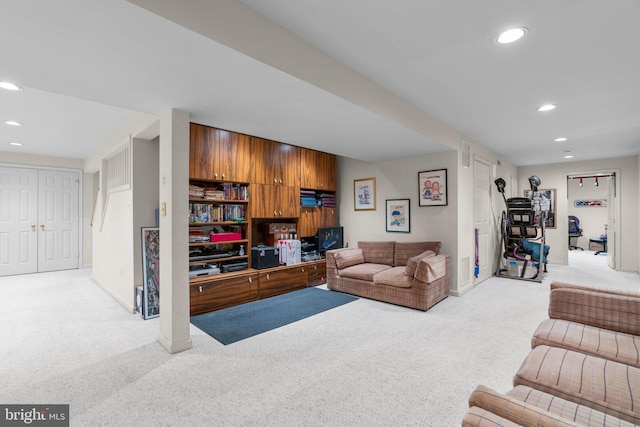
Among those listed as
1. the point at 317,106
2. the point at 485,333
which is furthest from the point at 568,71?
the point at 485,333

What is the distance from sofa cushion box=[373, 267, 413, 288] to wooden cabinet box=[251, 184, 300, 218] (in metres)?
1.75

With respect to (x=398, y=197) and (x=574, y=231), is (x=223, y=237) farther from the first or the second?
(x=574, y=231)

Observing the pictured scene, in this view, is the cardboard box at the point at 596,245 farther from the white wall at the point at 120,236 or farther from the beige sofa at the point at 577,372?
the white wall at the point at 120,236

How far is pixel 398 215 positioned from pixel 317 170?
66.2 inches

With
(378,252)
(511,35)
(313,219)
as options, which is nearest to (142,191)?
(313,219)

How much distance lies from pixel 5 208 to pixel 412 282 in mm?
7867

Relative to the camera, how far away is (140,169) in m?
3.77

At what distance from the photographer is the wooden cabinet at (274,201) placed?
4.52 m

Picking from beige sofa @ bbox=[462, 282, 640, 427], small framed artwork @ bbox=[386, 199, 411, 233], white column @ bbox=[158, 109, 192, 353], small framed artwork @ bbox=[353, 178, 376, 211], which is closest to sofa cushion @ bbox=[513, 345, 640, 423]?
beige sofa @ bbox=[462, 282, 640, 427]

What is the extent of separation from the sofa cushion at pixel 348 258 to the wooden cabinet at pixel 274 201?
1011 mm

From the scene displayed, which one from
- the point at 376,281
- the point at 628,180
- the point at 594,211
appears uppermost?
the point at 628,180

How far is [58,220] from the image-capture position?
6578mm

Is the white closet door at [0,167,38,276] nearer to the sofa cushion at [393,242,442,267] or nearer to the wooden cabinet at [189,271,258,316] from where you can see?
the wooden cabinet at [189,271,258,316]

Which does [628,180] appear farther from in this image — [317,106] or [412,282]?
[317,106]
